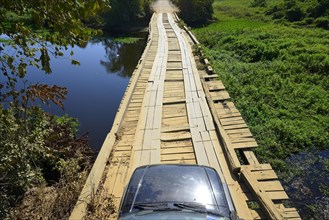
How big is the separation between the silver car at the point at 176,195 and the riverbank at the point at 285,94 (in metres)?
4.62

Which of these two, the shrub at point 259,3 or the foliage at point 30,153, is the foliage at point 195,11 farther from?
the foliage at point 30,153

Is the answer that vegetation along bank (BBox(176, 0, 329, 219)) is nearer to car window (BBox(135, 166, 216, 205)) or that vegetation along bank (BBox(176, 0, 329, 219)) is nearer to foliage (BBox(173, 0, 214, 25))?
car window (BBox(135, 166, 216, 205))

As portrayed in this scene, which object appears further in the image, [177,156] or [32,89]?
[177,156]

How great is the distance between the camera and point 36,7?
421cm

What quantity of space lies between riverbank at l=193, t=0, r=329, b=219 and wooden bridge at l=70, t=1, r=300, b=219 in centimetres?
148

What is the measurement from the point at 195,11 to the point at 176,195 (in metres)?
36.1

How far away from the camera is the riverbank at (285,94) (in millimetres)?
10227

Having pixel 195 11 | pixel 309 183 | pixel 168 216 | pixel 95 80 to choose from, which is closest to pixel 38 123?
pixel 168 216

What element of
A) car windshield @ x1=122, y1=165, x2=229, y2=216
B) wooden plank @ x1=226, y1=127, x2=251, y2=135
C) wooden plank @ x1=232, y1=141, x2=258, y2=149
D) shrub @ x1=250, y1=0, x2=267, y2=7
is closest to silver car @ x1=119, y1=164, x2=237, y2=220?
car windshield @ x1=122, y1=165, x2=229, y2=216

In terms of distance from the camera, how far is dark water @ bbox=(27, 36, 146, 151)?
15.6 metres

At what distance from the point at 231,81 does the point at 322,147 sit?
6305 mm

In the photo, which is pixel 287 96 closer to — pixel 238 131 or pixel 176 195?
pixel 238 131

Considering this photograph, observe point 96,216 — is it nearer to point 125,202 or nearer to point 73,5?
point 125,202

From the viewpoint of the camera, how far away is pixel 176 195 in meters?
4.91
